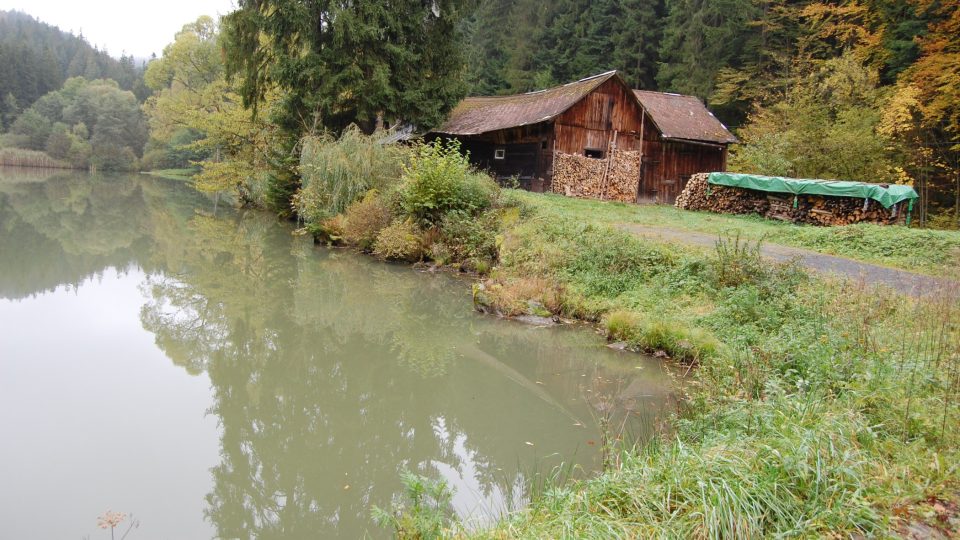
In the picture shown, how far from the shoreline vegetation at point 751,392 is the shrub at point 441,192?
2.23m

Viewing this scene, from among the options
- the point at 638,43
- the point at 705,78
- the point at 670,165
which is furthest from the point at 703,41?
A: the point at 670,165

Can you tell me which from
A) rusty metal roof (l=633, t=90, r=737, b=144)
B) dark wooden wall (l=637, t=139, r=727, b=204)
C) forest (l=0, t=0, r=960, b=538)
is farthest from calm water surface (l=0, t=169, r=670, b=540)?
rusty metal roof (l=633, t=90, r=737, b=144)

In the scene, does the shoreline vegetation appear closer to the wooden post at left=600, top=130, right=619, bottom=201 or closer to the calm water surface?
the calm water surface

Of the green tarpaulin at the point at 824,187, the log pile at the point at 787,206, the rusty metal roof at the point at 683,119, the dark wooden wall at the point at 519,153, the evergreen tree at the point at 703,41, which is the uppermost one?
the evergreen tree at the point at 703,41

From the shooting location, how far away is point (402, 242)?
15.9 metres

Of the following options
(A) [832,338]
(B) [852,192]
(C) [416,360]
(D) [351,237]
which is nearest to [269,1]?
(D) [351,237]

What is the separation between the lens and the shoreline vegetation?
10.2ft

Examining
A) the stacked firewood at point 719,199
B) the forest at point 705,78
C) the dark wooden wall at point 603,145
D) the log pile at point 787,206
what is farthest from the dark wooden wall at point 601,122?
the forest at point 705,78

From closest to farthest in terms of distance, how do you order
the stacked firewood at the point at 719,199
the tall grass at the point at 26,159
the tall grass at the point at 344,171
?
the tall grass at the point at 344,171, the stacked firewood at the point at 719,199, the tall grass at the point at 26,159

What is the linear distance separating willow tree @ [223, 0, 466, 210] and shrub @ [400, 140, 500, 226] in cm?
735

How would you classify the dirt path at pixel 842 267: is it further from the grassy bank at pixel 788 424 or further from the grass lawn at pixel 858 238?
the grassy bank at pixel 788 424

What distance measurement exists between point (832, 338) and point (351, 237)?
1423 cm

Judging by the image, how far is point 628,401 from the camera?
22.5 ft

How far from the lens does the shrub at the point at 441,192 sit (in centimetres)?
1555
